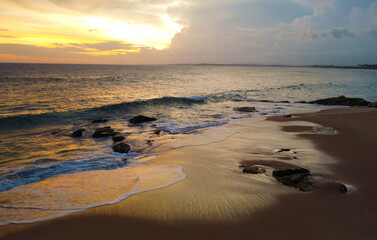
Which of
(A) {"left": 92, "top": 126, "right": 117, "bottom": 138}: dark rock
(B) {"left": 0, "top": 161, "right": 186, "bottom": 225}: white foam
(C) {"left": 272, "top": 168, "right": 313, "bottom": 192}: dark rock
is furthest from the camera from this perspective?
(A) {"left": 92, "top": 126, "right": 117, "bottom": 138}: dark rock

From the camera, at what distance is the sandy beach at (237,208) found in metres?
4.11

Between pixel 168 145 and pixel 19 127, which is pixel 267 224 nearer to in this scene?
pixel 168 145

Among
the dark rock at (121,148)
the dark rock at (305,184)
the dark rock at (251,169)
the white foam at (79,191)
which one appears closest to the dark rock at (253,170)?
the dark rock at (251,169)

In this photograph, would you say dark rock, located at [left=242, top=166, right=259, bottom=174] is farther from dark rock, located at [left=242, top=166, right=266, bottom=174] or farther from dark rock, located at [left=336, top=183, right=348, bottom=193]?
dark rock, located at [left=336, top=183, right=348, bottom=193]

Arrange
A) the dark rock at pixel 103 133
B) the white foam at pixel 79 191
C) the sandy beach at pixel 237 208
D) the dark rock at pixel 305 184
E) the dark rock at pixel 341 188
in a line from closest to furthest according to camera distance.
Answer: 1. the sandy beach at pixel 237 208
2. the white foam at pixel 79 191
3. the dark rock at pixel 341 188
4. the dark rock at pixel 305 184
5. the dark rock at pixel 103 133

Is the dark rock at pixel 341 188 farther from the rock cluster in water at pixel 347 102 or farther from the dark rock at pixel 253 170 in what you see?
the rock cluster in water at pixel 347 102

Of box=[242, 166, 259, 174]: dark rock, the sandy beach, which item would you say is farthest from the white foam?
box=[242, 166, 259, 174]: dark rock

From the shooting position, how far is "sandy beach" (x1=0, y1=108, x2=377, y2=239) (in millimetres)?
4105

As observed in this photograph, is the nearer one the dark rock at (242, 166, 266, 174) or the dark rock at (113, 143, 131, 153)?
the dark rock at (242, 166, 266, 174)

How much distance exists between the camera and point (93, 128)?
45.0ft

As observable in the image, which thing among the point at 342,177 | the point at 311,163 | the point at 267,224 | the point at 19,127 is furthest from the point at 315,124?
the point at 19,127

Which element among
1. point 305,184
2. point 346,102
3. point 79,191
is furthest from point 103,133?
point 346,102

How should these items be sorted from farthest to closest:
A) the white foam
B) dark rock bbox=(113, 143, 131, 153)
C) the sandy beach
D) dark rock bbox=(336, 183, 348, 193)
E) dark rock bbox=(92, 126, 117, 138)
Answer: dark rock bbox=(92, 126, 117, 138)
dark rock bbox=(113, 143, 131, 153)
dark rock bbox=(336, 183, 348, 193)
the white foam
the sandy beach

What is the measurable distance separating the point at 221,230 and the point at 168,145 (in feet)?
20.1
